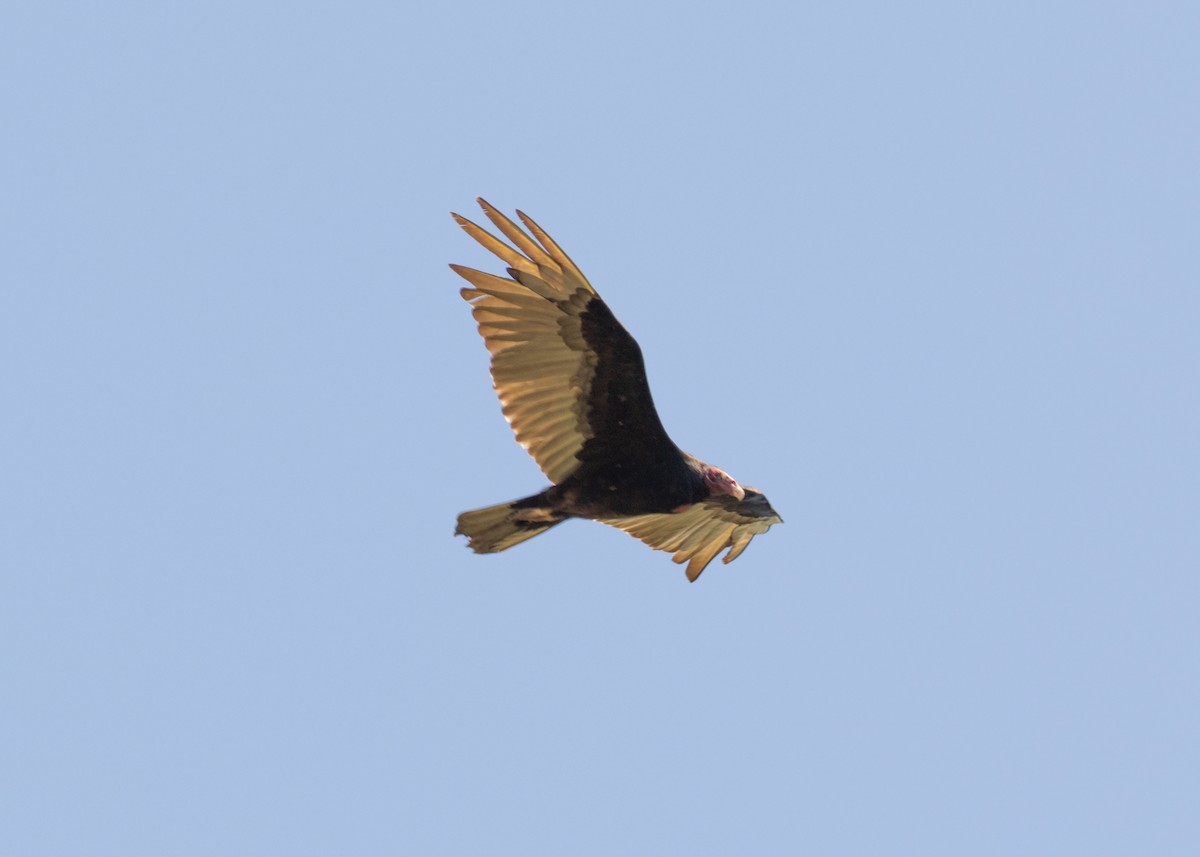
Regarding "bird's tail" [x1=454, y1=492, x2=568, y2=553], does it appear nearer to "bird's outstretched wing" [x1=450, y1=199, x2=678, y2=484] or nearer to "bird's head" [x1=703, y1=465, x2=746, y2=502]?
"bird's outstretched wing" [x1=450, y1=199, x2=678, y2=484]

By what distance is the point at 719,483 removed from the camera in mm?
10312

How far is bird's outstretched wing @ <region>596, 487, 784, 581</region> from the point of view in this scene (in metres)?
10.8

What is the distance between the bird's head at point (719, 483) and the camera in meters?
10.3

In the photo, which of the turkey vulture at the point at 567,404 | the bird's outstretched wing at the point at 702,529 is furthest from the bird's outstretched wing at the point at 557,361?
the bird's outstretched wing at the point at 702,529

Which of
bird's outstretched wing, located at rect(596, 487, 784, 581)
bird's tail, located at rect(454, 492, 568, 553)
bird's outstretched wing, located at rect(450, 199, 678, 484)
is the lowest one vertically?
bird's outstretched wing, located at rect(596, 487, 784, 581)

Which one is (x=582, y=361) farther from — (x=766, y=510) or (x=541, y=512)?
(x=766, y=510)

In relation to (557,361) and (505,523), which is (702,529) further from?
(557,361)

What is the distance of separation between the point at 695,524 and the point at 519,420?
66.4 inches

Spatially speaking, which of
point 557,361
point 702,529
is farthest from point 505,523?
point 702,529

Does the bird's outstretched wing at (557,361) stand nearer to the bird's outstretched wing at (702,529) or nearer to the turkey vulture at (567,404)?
the turkey vulture at (567,404)

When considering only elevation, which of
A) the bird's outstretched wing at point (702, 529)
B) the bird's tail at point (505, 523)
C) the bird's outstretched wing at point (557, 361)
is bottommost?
the bird's outstretched wing at point (702, 529)

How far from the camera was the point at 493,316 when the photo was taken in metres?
9.70

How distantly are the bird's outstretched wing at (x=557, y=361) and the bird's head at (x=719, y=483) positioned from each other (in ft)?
1.17

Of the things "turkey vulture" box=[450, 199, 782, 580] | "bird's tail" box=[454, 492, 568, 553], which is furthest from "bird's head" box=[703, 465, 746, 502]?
"bird's tail" box=[454, 492, 568, 553]
